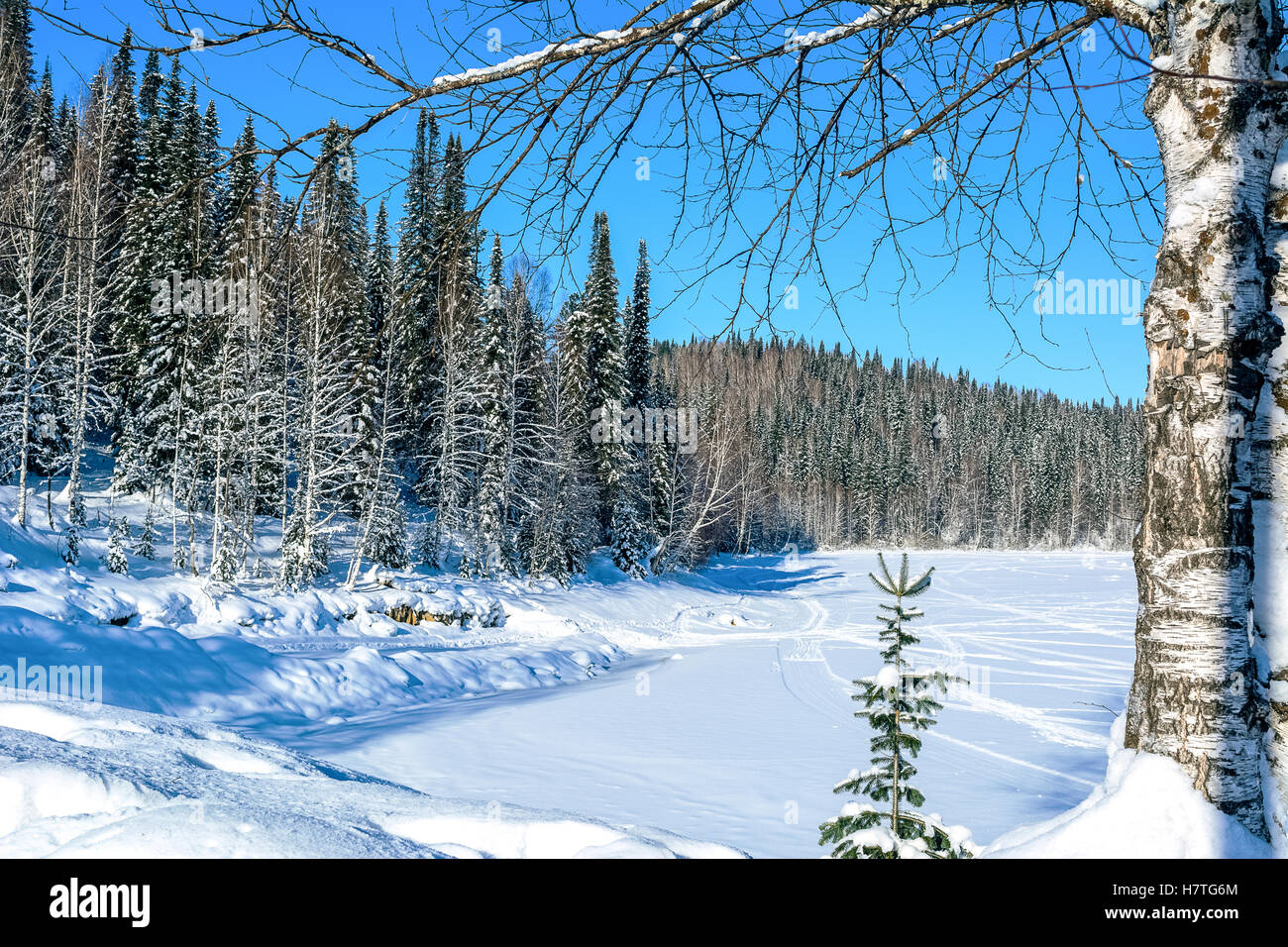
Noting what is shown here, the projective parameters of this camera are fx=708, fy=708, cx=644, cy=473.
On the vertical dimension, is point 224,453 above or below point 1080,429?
below

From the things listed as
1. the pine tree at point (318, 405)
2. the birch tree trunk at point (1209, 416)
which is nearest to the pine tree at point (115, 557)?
the pine tree at point (318, 405)

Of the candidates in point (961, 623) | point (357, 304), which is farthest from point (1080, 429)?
point (357, 304)

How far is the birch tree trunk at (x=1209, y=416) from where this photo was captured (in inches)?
69.1

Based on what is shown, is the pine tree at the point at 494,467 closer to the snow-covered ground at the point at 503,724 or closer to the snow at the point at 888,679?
the snow-covered ground at the point at 503,724

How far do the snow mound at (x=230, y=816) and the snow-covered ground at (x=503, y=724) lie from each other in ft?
0.04

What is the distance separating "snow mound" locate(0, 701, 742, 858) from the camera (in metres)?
1.58

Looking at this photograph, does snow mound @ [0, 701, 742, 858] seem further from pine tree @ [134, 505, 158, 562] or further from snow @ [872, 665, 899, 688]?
pine tree @ [134, 505, 158, 562]

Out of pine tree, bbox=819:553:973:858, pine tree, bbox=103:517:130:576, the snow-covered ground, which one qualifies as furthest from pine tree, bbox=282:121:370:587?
pine tree, bbox=819:553:973:858

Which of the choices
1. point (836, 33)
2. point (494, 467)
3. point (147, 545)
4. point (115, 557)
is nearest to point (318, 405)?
point (115, 557)

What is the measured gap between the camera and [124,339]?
27.4 meters

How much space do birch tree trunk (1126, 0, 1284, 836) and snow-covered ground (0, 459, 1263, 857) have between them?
0.17 meters
